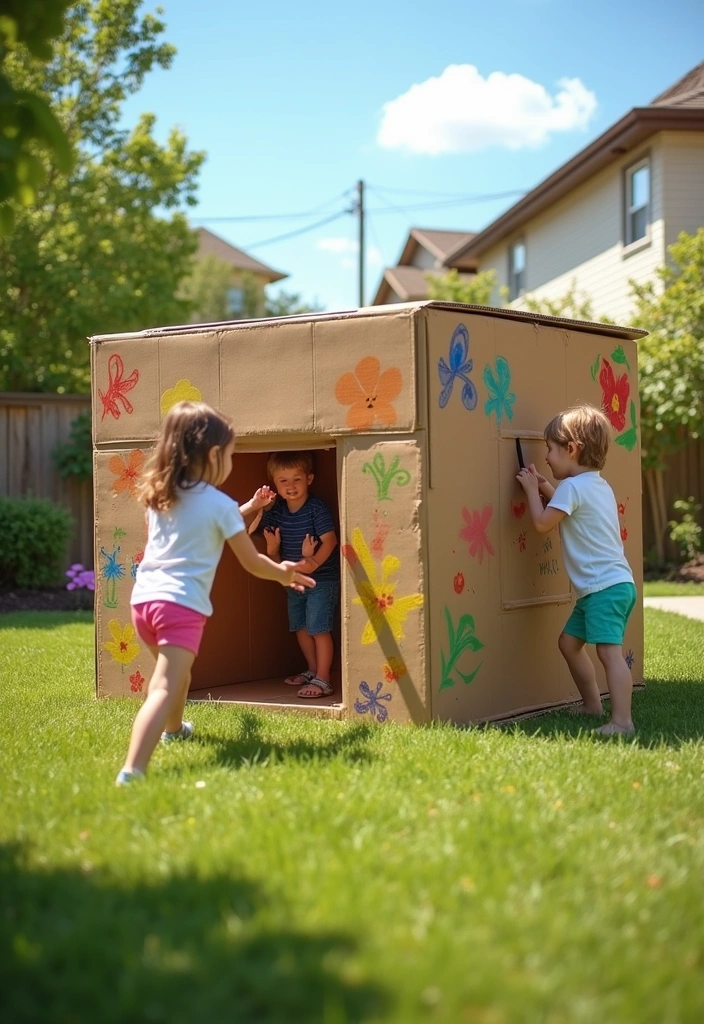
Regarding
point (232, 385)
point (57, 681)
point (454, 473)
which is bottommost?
point (57, 681)

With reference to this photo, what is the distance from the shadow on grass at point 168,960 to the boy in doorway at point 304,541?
3563 mm

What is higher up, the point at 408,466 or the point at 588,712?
the point at 408,466

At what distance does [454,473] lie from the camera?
551 cm

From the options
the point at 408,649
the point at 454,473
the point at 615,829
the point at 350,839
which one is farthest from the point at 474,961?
the point at 454,473

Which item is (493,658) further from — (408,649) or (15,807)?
(15,807)

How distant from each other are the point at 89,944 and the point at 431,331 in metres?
3.45

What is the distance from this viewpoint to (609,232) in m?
17.8

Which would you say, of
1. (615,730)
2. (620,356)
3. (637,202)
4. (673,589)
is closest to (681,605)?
(673,589)

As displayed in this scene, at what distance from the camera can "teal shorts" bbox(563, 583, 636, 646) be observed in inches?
217

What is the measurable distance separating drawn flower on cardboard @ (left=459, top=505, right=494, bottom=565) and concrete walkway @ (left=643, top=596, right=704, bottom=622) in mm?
4767

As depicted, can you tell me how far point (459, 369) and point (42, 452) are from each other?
935 centimetres

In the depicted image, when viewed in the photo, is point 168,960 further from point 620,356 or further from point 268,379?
point 620,356

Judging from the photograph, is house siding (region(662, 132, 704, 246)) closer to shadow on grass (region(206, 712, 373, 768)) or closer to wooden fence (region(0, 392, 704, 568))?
wooden fence (region(0, 392, 704, 568))

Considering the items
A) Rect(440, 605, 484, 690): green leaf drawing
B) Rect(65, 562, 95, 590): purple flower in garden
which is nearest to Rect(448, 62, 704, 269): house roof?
Rect(65, 562, 95, 590): purple flower in garden
